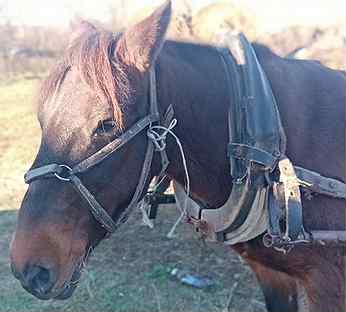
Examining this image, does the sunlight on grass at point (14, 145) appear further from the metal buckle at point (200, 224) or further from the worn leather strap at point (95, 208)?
the worn leather strap at point (95, 208)

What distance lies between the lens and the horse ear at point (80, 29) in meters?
1.86

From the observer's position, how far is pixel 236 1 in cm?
858

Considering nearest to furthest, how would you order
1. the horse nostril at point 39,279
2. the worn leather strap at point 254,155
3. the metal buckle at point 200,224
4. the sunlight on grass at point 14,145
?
1. the horse nostril at point 39,279
2. the worn leather strap at point 254,155
3. the metal buckle at point 200,224
4. the sunlight on grass at point 14,145

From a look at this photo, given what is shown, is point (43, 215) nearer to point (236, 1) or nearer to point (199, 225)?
point (199, 225)

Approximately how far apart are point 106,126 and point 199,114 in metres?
0.43

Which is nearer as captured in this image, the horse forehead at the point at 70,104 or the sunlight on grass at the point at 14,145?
the horse forehead at the point at 70,104

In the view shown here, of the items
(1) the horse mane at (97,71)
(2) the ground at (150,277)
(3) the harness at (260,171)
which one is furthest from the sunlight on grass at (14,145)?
(3) the harness at (260,171)

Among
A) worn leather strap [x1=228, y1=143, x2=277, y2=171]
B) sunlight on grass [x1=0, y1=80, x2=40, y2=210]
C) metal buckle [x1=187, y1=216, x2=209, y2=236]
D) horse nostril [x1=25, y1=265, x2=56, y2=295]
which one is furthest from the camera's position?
sunlight on grass [x1=0, y1=80, x2=40, y2=210]

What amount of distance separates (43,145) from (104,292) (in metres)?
2.29

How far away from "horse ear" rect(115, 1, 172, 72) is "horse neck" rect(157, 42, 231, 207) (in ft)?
0.52

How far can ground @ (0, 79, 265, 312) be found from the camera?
137 inches

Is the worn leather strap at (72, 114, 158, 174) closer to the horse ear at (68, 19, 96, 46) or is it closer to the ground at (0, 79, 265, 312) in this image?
the horse ear at (68, 19, 96, 46)

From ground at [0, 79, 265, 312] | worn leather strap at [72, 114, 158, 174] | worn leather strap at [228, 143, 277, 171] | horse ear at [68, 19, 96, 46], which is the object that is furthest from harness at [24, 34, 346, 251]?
ground at [0, 79, 265, 312]

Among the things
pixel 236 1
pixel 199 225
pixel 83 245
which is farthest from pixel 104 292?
pixel 236 1
